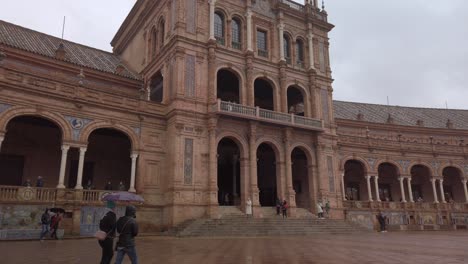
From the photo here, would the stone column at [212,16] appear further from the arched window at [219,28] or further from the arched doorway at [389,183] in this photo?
the arched doorway at [389,183]

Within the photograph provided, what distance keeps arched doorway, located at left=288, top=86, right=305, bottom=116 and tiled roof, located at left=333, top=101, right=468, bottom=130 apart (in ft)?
36.3

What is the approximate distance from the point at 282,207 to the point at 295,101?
494 inches

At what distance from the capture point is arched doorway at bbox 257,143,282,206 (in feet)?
112

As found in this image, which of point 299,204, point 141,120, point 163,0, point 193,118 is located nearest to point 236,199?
point 299,204

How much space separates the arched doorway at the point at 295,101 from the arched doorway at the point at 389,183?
11.9 m

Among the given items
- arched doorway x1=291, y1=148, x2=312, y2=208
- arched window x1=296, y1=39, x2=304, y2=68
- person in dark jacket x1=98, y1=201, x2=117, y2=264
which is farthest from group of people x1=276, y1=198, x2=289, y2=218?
person in dark jacket x1=98, y1=201, x2=117, y2=264

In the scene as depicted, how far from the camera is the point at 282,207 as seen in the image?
87.9ft

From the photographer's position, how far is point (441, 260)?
A: 1023cm

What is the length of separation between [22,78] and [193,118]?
10.6 m

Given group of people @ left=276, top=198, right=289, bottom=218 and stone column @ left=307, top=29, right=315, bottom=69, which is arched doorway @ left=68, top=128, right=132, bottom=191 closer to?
group of people @ left=276, top=198, right=289, bottom=218

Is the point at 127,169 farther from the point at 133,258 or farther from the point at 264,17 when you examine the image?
the point at 133,258

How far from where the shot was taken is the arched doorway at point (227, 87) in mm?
31359

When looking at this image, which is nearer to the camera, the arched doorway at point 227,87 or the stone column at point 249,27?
the stone column at point 249,27

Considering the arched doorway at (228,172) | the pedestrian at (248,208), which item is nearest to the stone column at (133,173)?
the pedestrian at (248,208)
